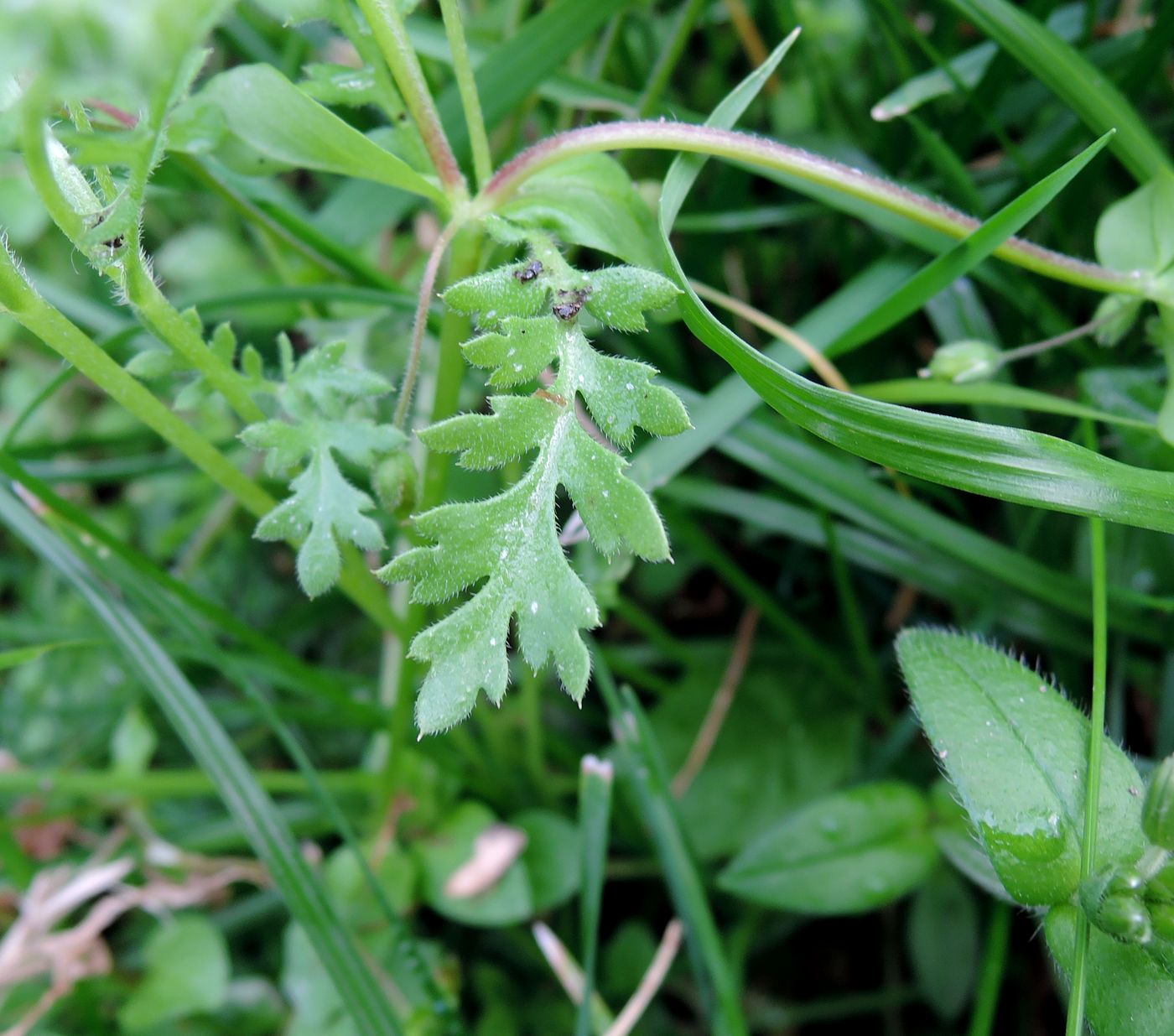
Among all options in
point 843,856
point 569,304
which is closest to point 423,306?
point 569,304

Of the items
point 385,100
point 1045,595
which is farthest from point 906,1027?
point 385,100

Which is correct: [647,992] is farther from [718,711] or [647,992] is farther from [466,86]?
[466,86]

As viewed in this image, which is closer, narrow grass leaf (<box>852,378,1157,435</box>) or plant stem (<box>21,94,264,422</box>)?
plant stem (<box>21,94,264,422</box>)

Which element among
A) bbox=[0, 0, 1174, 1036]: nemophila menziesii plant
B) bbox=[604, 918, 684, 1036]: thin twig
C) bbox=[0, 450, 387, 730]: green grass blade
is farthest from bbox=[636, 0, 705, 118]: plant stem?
bbox=[604, 918, 684, 1036]: thin twig

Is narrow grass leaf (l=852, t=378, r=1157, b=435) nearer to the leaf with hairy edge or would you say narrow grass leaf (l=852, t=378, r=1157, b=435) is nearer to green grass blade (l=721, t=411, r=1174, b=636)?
green grass blade (l=721, t=411, r=1174, b=636)

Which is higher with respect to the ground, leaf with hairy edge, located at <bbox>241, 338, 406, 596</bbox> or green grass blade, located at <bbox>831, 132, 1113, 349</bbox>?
green grass blade, located at <bbox>831, 132, 1113, 349</bbox>

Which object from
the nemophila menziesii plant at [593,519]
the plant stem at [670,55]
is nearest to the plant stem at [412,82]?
the nemophila menziesii plant at [593,519]

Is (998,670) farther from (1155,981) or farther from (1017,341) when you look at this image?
(1017,341)
